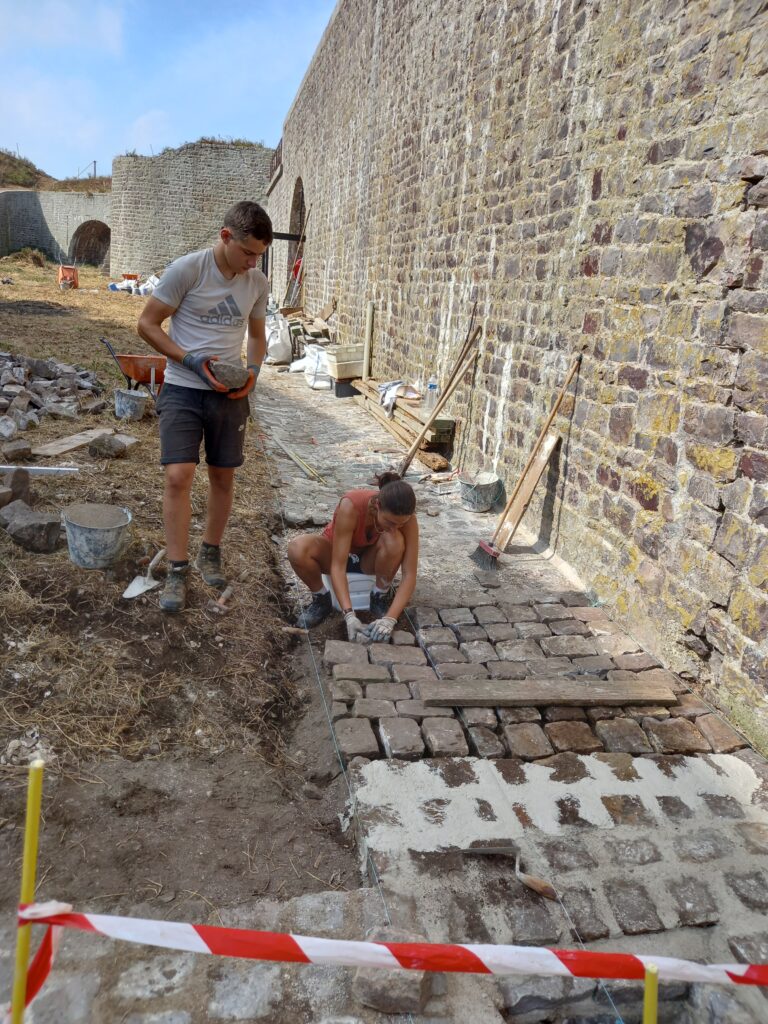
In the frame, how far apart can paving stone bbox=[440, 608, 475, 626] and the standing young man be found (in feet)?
4.78

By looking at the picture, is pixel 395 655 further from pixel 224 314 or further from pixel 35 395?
pixel 35 395

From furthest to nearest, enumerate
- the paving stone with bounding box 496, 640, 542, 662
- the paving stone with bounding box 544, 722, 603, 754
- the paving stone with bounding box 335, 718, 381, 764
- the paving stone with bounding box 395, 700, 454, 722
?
the paving stone with bounding box 496, 640, 542, 662 → the paving stone with bounding box 395, 700, 454, 722 → the paving stone with bounding box 544, 722, 603, 754 → the paving stone with bounding box 335, 718, 381, 764

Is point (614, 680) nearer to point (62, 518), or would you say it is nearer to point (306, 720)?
point (306, 720)

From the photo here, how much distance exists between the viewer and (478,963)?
1.49 meters

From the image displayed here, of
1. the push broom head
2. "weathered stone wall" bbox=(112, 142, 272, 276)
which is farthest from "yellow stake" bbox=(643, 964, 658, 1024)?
"weathered stone wall" bbox=(112, 142, 272, 276)

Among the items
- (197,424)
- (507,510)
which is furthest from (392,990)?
(507,510)

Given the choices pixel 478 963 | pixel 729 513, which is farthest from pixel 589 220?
pixel 478 963

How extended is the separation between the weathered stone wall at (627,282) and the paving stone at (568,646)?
0.33m

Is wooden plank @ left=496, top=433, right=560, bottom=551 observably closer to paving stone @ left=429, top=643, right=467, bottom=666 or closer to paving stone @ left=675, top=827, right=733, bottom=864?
paving stone @ left=429, top=643, right=467, bottom=666

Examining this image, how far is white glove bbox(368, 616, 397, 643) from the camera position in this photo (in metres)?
3.69

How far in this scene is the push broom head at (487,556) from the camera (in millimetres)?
4879

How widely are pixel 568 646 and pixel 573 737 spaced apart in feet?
2.70

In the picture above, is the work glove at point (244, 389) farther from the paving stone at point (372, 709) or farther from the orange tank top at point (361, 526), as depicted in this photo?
the paving stone at point (372, 709)

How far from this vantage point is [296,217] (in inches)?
849
